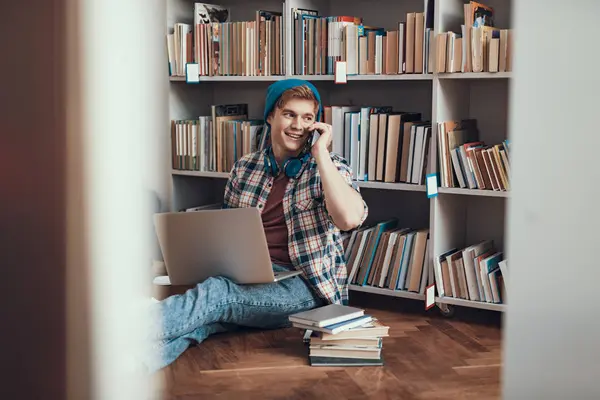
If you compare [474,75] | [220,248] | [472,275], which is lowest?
[472,275]

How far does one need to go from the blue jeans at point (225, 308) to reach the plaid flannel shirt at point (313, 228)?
68 mm

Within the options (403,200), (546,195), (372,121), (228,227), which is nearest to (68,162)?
(546,195)

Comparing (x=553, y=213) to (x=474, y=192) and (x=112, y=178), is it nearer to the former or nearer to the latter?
(x=112, y=178)

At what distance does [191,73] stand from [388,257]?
4.40 ft

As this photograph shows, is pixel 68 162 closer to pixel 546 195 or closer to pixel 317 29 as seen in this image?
pixel 546 195

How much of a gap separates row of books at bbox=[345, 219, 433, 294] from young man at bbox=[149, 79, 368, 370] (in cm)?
34

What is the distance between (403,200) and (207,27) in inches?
50.8

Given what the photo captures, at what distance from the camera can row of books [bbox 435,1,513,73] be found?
Answer: 2871 mm

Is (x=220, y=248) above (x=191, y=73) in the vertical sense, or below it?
below

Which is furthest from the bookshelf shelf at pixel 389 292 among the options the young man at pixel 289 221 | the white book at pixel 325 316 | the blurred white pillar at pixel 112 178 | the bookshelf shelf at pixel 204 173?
the blurred white pillar at pixel 112 178

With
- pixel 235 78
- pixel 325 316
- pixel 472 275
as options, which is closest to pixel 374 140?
pixel 472 275

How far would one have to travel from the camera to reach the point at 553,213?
1.27ft

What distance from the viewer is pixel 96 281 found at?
417 mm

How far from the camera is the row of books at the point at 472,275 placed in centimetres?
301
